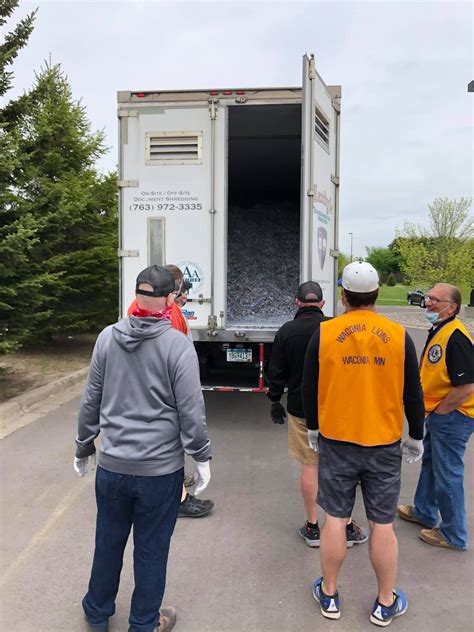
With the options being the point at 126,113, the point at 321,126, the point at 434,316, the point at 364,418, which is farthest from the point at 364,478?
the point at 126,113

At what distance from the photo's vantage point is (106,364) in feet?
8.16

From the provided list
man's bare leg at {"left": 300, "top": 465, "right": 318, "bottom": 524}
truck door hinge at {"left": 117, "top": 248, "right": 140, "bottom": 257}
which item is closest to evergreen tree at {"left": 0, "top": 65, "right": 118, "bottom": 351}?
truck door hinge at {"left": 117, "top": 248, "right": 140, "bottom": 257}

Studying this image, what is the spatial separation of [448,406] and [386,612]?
132cm

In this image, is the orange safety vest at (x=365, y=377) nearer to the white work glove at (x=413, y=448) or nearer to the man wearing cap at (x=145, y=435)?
the white work glove at (x=413, y=448)

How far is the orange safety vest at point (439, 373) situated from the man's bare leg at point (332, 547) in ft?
3.89

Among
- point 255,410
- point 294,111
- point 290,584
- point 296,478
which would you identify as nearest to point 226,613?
point 290,584

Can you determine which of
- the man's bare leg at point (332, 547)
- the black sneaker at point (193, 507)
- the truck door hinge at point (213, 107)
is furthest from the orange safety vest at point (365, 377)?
the truck door hinge at point (213, 107)

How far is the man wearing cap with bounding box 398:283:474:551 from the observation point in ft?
10.9

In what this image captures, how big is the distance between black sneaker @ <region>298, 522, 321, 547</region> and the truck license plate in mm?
2600

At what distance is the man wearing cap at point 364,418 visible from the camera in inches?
103

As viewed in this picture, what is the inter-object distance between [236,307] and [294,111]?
268 centimetres

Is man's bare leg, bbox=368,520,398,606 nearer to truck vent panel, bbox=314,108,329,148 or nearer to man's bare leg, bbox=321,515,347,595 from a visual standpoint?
man's bare leg, bbox=321,515,347,595

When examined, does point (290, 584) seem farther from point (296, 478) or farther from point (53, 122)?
point (53, 122)

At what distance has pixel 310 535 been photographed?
359 cm
